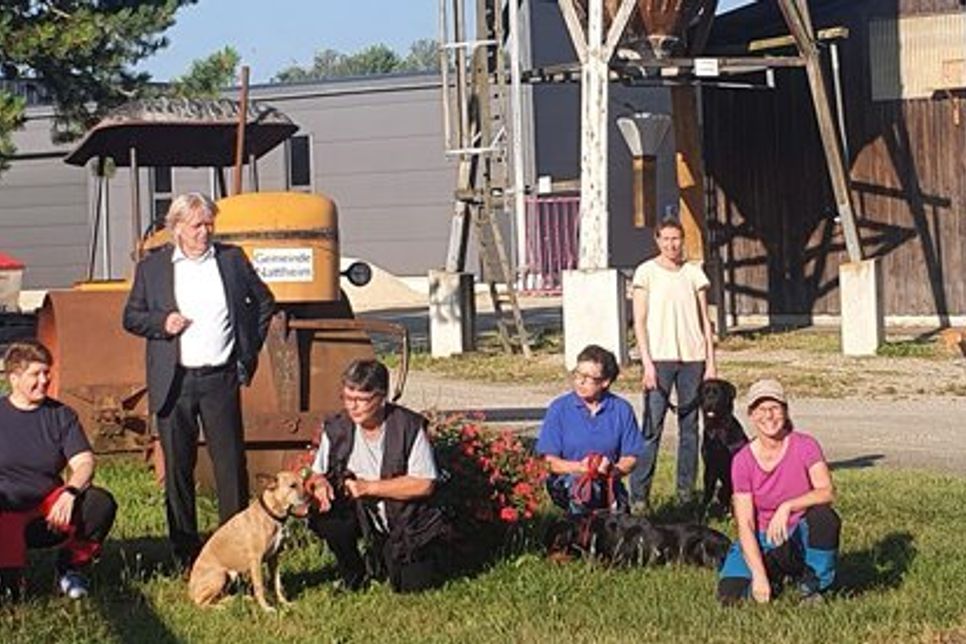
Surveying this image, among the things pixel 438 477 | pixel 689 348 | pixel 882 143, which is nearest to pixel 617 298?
pixel 882 143

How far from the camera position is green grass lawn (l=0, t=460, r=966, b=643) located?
23.5ft

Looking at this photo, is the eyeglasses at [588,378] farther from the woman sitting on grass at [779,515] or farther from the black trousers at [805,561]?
the black trousers at [805,561]

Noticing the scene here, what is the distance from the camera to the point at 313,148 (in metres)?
40.7

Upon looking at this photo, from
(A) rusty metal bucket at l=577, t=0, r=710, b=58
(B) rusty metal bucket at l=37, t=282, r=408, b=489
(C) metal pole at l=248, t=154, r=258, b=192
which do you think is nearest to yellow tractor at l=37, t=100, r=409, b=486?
(B) rusty metal bucket at l=37, t=282, r=408, b=489

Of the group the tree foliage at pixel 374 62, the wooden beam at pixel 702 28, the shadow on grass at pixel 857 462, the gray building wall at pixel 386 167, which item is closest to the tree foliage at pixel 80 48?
the wooden beam at pixel 702 28

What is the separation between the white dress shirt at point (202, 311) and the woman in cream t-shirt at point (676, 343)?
2.91 m

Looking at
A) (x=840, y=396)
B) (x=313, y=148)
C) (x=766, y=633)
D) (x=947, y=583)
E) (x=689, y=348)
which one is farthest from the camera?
(x=313, y=148)

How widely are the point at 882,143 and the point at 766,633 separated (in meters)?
17.5

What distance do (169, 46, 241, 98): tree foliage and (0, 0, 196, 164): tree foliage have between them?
1.71 ft

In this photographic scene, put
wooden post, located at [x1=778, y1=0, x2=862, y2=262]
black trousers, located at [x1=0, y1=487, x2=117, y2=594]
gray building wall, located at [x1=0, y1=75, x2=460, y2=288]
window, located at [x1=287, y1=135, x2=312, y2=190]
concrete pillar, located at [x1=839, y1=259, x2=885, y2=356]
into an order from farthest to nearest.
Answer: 1. window, located at [x1=287, y1=135, x2=312, y2=190]
2. gray building wall, located at [x1=0, y1=75, x2=460, y2=288]
3. wooden post, located at [x1=778, y1=0, x2=862, y2=262]
4. concrete pillar, located at [x1=839, y1=259, x2=885, y2=356]
5. black trousers, located at [x1=0, y1=487, x2=117, y2=594]

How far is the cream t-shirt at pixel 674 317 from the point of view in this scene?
34.7ft

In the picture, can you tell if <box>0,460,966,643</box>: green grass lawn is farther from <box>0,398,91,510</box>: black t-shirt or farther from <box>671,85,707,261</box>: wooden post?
<box>671,85,707,261</box>: wooden post

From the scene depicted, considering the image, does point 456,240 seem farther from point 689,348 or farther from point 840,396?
point 689,348

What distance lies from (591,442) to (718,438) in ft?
4.53
